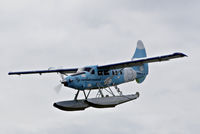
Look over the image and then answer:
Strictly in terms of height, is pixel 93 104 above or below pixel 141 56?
below

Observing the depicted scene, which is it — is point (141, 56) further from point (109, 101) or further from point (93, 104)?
point (93, 104)

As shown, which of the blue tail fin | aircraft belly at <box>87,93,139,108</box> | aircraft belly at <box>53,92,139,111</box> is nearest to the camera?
aircraft belly at <box>87,93,139,108</box>

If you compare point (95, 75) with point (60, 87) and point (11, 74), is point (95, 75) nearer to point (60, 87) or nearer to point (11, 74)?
point (60, 87)

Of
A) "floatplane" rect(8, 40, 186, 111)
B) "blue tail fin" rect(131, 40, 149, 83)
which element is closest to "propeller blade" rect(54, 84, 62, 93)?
"floatplane" rect(8, 40, 186, 111)

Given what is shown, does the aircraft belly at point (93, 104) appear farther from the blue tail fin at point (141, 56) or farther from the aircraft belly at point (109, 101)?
the blue tail fin at point (141, 56)

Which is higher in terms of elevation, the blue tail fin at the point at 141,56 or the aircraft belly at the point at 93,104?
the blue tail fin at the point at 141,56

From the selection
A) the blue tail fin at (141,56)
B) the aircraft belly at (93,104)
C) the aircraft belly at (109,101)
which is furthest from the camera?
the blue tail fin at (141,56)

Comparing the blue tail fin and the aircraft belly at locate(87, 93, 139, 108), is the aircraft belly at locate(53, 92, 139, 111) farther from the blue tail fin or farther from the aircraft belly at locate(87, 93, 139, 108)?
the blue tail fin

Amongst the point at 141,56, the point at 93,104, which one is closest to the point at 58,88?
the point at 93,104

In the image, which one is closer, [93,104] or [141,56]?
[93,104]

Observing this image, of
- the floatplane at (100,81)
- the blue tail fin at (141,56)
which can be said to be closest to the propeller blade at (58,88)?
the floatplane at (100,81)

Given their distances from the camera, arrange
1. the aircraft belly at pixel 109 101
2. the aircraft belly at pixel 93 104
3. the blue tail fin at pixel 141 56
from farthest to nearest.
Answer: the blue tail fin at pixel 141 56, the aircraft belly at pixel 93 104, the aircraft belly at pixel 109 101

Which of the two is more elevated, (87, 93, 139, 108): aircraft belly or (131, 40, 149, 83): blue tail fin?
(131, 40, 149, 83): blue tail fin

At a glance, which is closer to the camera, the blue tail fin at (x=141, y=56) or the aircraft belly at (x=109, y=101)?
the aircraft belly at (x=109, y=101)
